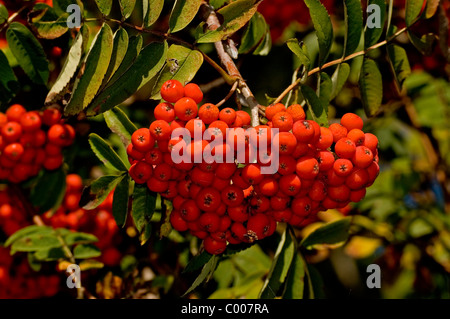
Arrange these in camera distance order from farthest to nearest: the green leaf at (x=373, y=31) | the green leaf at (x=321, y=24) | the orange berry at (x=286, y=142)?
the green leaf at (x=373, y=31) → the green leaf at (x=321, y=24) → the orange berry at (x=286, y=142)

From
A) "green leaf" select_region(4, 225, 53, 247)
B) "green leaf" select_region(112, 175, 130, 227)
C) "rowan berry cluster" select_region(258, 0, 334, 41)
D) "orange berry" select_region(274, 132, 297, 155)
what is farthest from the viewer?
"rowan berry cluster" select_region(258, 0, 334, 41)

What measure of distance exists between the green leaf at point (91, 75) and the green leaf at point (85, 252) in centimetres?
97

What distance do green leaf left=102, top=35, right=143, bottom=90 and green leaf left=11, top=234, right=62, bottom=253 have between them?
979mm

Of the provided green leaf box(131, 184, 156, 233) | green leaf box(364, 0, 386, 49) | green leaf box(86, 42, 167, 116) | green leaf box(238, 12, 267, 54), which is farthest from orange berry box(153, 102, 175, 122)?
green leaf box(364, 0, 386, 49)

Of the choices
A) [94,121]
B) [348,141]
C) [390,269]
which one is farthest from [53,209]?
[390,269]

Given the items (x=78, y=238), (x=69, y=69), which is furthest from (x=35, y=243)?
(x=69, y=69)

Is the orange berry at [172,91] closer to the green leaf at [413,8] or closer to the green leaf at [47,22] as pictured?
the green leaf at [47,22]

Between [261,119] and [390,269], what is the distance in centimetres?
253

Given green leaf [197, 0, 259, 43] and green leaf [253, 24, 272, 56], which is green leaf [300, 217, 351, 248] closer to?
green leaf [253, 24, 272, 56]

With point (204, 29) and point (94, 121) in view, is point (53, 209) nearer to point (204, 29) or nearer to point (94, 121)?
point (94, 121)

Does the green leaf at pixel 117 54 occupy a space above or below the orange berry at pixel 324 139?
above

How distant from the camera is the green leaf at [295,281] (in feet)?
6.79

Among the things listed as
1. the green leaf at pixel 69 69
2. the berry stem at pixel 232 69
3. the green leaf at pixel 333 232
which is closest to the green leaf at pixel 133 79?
the green leaf at pixel 69 69

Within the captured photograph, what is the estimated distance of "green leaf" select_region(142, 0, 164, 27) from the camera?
1.71m
